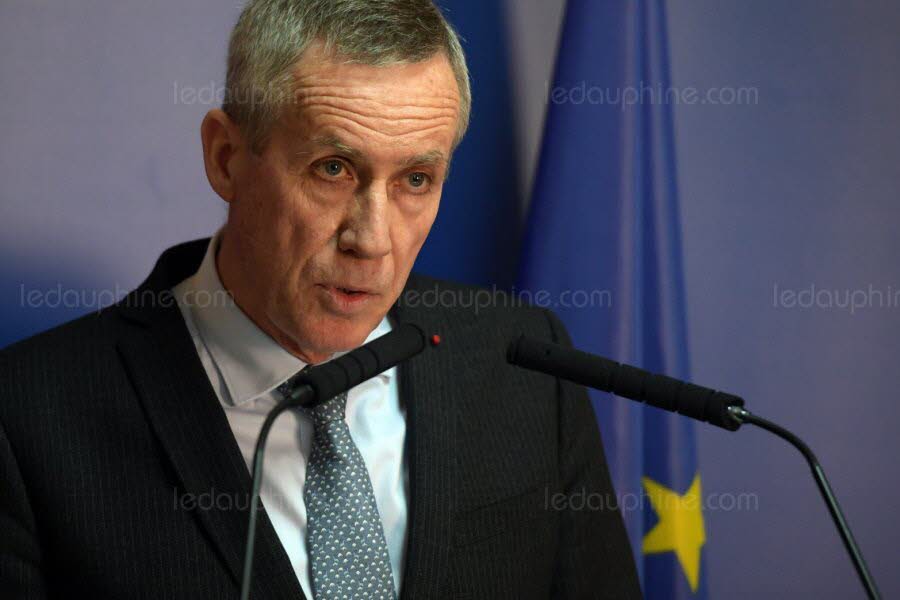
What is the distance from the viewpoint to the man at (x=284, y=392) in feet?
4.96

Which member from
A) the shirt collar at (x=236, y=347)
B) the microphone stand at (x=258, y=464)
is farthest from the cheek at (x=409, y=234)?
the microphone stand at (x=258, y=464)

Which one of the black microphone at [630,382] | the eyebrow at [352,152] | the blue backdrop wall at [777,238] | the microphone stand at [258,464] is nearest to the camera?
the microphone stand at [258,464]

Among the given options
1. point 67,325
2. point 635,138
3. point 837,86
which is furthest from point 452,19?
point 67,325

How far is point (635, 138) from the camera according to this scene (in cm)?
227

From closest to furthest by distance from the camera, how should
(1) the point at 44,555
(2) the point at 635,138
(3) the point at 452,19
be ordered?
(1) the point at 44,555 < (2) the point at 635,138 < (3) the point at 452,19

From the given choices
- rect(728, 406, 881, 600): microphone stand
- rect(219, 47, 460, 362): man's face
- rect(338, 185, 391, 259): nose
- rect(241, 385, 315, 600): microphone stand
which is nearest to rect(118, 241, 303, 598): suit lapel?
rect(219, 47, 460, 362): man's face

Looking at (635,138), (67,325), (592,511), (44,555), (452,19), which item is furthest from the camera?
(452,19)

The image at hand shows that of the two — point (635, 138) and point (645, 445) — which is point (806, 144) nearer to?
point (635, 138)

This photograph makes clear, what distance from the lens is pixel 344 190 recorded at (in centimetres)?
152

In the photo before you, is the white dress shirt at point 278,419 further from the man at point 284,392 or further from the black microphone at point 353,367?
the black microphone at point 353,367

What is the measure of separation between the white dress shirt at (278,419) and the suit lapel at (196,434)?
1.8 inches

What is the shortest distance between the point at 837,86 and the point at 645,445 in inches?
38.5

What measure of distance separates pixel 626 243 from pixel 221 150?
3.13 feet

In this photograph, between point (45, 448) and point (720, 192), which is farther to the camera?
point (720, 192)
